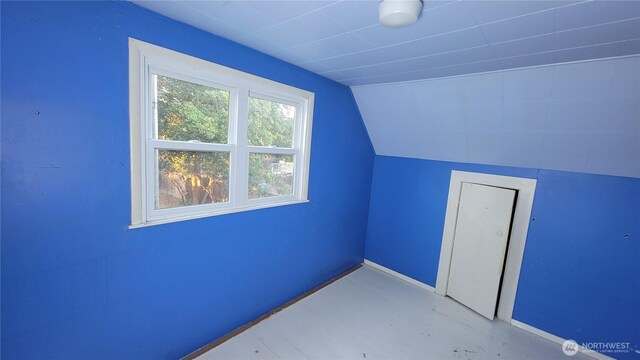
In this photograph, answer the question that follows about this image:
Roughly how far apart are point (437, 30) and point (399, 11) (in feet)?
1.39

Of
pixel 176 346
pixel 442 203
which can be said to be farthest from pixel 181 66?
pixel 442 203

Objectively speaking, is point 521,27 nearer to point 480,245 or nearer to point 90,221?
point 480,245

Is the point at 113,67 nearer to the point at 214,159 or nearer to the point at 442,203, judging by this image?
the point at 214,159

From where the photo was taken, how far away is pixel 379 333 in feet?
7.56

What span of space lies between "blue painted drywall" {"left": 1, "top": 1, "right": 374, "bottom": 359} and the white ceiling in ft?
0.93

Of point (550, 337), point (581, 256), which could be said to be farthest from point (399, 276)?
point (581, 256)

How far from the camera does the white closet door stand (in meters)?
2.60

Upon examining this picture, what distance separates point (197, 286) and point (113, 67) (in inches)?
58.0

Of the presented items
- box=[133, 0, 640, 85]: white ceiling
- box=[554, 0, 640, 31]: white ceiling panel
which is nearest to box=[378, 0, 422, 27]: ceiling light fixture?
box=[133, 0, 640, 85]: white ceiling

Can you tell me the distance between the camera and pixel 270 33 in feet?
5.42

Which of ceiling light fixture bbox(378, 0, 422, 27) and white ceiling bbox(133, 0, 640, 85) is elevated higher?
white ceiling bbox(133, 0, 640, 85)

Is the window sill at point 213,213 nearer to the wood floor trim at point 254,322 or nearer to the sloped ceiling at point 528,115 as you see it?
the wood floor trim at point 254,322

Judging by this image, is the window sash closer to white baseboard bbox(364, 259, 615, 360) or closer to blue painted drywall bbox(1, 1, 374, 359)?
blue painted drywall bbox(1, 1, 374, 359)

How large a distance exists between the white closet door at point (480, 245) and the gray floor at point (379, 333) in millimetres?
179
